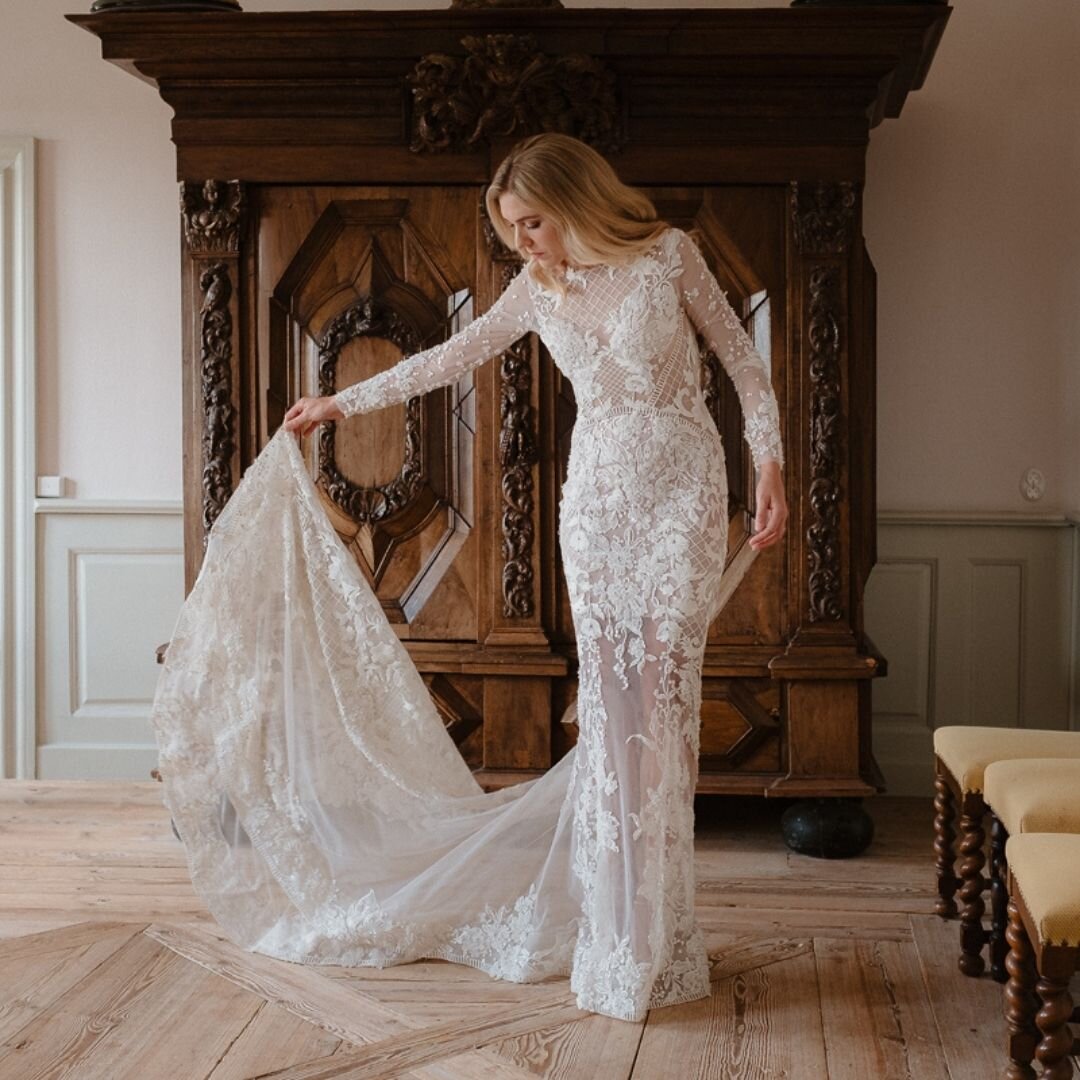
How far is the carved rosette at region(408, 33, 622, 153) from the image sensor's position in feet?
13.2

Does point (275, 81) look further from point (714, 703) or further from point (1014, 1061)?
point (1014, 1061)

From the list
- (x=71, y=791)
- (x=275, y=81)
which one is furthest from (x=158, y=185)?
(x=71, y=791)

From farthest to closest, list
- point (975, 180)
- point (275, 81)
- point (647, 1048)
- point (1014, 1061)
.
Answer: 1. point (975, 180)
2. point (275, 81)
3. point (647, 1048)
4. point (1014, 1061)

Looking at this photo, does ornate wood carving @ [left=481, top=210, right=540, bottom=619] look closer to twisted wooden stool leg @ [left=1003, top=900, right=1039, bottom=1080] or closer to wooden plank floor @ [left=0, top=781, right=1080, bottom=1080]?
wooden plank floor @ [left=0, top=781, right=1080, bottom=1080]

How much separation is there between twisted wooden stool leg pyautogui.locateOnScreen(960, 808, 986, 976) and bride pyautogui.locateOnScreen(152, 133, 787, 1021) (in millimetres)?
591

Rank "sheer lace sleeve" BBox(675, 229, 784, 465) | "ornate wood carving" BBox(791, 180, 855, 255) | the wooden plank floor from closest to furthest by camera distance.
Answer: the wooden plank floor < "sheer lace sleeve" BBox(675, 229, 784, 465) < "ornate wood carving" BBox(791, 180, 855, 255)

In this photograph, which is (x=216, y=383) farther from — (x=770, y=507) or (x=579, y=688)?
(x=770, y=507)

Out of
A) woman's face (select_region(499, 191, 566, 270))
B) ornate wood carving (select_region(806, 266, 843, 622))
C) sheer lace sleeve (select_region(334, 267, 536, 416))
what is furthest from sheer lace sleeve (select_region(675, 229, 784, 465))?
ornate wood carving (select_region(806, 266, 843, 622))

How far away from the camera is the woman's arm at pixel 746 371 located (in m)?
3.06

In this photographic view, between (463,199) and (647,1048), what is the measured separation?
94.0 inches

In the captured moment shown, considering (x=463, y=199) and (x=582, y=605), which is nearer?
(x=582, y=605)

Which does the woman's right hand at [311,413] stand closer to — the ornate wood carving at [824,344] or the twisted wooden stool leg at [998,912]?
the ornate wood carving at [824,344]

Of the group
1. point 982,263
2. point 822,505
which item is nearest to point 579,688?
point 822,505

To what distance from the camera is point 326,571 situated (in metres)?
3.51
